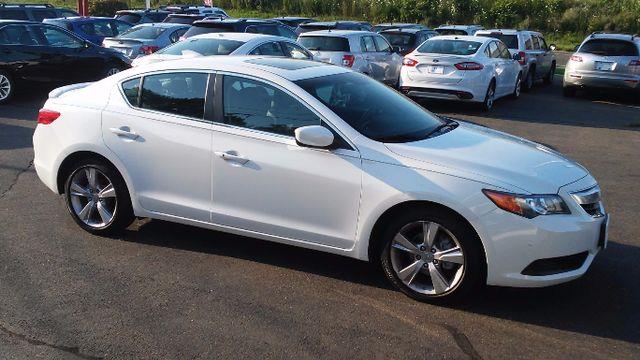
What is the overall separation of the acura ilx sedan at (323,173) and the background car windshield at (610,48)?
12132 millimetres

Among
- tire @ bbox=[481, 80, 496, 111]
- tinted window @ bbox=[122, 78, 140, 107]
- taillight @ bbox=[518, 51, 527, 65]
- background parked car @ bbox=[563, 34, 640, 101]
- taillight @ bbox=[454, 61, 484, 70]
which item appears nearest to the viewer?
tinted window @ bbox=[122, 78, 140, 107]

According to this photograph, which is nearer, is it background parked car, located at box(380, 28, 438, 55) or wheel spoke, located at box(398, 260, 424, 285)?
wheel spoke, located at box(398, 260, 424, 285)

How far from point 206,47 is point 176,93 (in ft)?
21.9

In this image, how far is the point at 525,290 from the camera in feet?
16.5

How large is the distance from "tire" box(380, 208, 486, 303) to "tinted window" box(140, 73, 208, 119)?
184cm

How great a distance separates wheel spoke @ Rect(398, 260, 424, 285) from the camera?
474 cm

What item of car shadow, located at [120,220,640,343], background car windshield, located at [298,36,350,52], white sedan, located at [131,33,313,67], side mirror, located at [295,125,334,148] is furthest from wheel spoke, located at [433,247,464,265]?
background car windshield, located at [298,36,350,52]

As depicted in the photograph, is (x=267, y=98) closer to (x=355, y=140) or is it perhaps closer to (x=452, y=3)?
(x=355, y=140)

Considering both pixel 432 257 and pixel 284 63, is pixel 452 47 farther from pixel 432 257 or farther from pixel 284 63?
pixel 432 257

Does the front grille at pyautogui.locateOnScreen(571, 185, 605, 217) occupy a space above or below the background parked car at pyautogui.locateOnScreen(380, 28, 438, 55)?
above

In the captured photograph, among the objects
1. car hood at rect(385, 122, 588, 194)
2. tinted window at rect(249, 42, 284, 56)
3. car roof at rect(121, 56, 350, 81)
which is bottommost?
tinted window at rect(249, 42, 284, 56)

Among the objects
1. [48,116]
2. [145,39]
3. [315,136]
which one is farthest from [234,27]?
[315,136]

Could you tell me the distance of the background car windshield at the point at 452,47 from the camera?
554 inches

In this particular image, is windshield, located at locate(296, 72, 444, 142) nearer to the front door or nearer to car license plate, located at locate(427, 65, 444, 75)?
the front door
